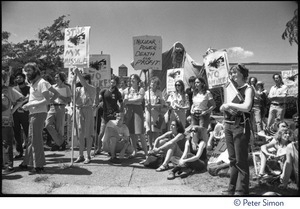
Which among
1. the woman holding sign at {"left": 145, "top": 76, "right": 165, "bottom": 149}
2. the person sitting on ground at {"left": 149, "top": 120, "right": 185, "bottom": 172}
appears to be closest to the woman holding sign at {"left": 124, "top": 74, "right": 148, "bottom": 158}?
the woman holding sign at {"left": 145, "top": 76, "right": 165, "bottom": 149}

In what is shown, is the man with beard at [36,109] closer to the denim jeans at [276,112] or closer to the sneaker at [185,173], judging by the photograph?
the sneaker at [185,173]

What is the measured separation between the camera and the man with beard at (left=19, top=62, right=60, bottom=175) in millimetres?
4551

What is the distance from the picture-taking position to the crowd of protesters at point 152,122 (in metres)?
3.51

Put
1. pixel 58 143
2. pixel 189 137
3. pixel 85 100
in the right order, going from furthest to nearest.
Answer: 1. pixel 58 143
2. pixel 85 100
3. pixel 189 137

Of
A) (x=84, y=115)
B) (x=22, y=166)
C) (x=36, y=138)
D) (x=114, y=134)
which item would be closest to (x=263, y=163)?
(x=114, y=134)

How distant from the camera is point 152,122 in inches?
241

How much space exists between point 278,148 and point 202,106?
5.88 ft

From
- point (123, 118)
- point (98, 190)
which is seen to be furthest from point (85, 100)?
point (98, 190)

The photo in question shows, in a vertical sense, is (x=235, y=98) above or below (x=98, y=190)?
above

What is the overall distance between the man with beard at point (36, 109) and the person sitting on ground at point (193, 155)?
7.50 feet

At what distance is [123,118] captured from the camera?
19.2 ft

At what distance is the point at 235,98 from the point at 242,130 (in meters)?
0.42

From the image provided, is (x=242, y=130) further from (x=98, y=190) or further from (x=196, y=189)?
(x=98, y=190)

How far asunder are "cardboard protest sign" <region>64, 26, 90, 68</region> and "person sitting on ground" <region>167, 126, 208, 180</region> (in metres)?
2.47
